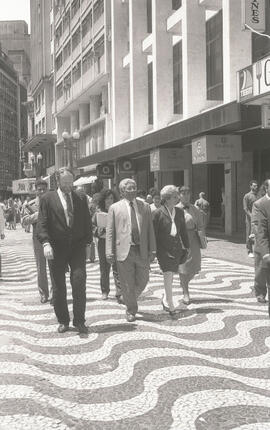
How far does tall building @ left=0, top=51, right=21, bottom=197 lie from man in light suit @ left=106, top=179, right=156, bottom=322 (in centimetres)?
12011

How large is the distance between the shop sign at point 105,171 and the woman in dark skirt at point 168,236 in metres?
26.6

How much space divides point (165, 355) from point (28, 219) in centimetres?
390

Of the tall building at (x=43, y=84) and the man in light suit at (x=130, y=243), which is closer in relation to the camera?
the man in light suit at (x=130, y=243)

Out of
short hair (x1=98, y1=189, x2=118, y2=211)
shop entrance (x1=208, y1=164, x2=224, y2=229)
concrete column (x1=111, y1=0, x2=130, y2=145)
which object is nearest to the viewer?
short hair (x1=98, y1=189, x2=118, y2=211)

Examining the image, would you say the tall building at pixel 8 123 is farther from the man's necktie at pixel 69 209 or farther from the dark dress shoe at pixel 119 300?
the man's necktie at pixel 69 209

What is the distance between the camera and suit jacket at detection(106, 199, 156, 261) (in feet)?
23.2

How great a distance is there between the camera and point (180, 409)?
411 cm

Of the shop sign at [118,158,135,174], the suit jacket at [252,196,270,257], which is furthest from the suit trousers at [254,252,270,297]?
the shop sign at [118,158,135,174]

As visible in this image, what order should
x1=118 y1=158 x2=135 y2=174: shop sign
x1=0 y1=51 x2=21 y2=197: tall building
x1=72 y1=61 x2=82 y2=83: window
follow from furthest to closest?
x1=0 y1=51 x2=21 y2=197: tall building < x1=72 y1=61 x2=82 y2=83: window < x1=118 y1=158 x2=135 y2=174: shop sign

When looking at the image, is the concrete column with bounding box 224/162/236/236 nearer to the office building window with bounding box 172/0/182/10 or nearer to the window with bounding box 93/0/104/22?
the office building window with bounding box 172/0/182/10

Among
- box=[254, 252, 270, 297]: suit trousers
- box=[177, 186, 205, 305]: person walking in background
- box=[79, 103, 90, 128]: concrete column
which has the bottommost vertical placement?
box=[254, 252, 270, 297]: suit trousers

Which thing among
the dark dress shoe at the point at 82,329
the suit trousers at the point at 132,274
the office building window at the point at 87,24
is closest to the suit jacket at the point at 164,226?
the suit trousers at the point at 132,274

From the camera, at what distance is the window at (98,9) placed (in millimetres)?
40175

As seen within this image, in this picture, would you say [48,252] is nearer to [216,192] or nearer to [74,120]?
[216,192]
